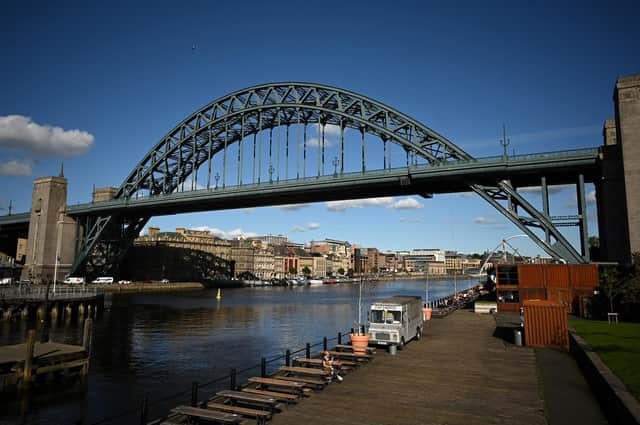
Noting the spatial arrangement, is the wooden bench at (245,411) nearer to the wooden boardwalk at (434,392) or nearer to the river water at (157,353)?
Answer: the wooden boardwalk at (434,392)

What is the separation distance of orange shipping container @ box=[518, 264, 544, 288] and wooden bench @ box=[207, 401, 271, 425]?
33125mm

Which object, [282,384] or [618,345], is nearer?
[282,384]

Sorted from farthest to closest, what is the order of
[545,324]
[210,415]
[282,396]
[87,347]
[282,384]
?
1. [87,347]
2. [545,324]
3. [282,384]
4. [282,396]
5. [210,415]

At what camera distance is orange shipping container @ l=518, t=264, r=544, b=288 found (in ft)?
134

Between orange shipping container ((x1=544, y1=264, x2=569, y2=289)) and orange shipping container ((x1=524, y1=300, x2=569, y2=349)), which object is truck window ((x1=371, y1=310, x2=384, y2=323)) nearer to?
orange shipping container ((x1=524, y1=300, x2=569, y2=349))

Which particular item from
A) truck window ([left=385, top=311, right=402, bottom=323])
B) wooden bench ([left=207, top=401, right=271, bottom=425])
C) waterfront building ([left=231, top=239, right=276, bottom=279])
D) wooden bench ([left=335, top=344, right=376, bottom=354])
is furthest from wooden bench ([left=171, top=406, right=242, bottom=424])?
waterfront building ([left=231, top=239, right=276, bottom=279])

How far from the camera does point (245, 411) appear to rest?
13.7m

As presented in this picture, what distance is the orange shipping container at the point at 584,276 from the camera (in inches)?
1550

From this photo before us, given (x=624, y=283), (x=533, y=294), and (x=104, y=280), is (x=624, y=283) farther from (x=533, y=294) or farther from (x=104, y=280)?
(x=104, y=280)

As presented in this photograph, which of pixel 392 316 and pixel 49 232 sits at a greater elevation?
pixel 49 232

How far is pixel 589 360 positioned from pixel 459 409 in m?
6.95

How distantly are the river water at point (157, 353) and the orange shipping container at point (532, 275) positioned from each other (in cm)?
1790

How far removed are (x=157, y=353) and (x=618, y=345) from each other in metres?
28.7

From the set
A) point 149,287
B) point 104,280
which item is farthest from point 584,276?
point 149,287
